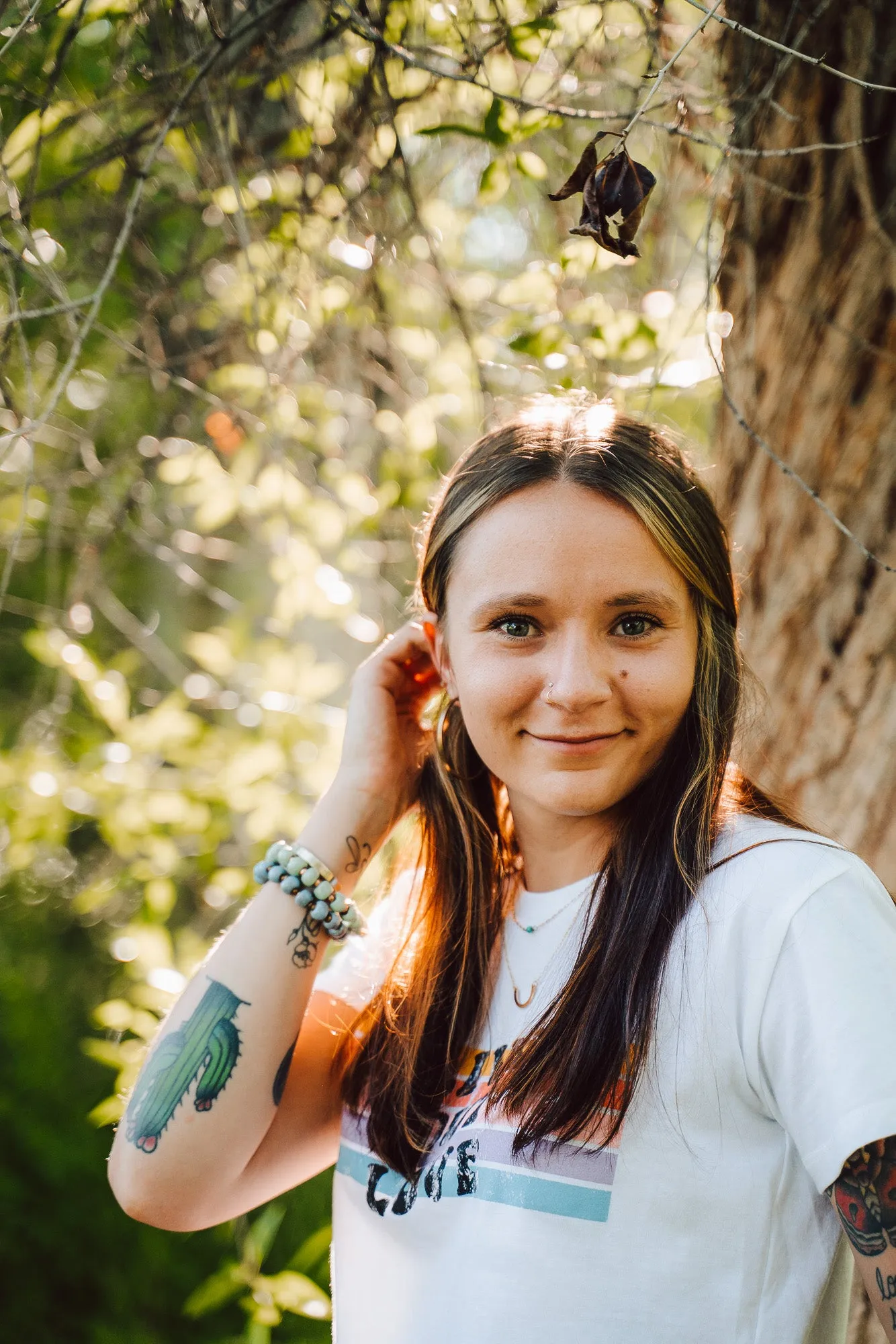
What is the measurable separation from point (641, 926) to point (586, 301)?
1.27m

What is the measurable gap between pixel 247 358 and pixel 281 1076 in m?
1.80

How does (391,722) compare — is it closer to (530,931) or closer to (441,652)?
(441,652)

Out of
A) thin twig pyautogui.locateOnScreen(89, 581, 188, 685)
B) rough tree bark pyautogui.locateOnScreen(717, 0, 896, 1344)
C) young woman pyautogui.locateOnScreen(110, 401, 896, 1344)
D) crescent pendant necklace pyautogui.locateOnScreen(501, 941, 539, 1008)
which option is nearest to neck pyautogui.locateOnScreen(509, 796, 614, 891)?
young woman pyautogui.locateOnScreen(110, 401, 896, 1344)

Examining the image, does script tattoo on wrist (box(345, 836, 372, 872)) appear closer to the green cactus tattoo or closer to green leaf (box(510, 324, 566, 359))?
the green cactus tattoo

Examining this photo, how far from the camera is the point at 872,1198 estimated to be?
862 mm

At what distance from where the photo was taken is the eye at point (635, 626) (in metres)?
1.18

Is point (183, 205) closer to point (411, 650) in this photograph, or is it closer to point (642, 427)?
point (411, 650)

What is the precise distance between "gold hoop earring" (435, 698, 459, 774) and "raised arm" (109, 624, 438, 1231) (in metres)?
0.11

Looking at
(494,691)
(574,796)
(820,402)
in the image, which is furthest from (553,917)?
→ (820,402)

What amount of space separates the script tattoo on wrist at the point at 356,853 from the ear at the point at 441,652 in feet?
0.85

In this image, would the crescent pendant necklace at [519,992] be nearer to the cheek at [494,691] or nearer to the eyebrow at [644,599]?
the cheek at [494,691]

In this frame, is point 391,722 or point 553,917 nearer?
point 553,917

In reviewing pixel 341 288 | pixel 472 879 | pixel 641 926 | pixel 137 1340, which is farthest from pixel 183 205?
pixel 137 1340

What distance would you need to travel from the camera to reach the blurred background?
154cm
